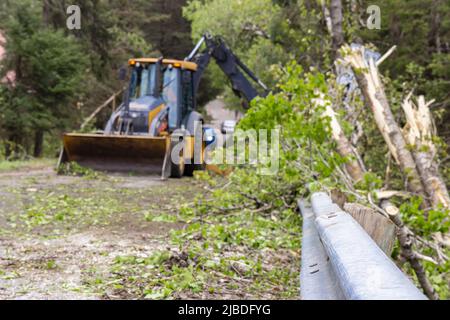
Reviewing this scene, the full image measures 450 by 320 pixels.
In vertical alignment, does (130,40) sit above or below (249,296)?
above

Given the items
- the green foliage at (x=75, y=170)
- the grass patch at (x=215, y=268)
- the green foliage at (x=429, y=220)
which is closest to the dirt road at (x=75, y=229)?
the grass patch at (x=215, y=268)

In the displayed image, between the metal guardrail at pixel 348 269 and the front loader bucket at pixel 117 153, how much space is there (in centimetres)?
939

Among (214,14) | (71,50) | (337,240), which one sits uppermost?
(214,14)

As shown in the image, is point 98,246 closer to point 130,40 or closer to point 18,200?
point 18,200

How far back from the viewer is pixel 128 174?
522 inches

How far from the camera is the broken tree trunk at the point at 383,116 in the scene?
7.38 m

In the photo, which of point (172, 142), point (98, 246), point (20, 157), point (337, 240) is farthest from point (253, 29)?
point (337, 240)

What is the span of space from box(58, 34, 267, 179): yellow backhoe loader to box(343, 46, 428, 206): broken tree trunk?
526cm

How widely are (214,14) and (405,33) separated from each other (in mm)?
18980

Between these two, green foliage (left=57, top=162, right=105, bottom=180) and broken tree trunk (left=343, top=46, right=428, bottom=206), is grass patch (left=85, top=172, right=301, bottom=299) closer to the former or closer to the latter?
broken tree trunk (left=343, top=46, right=428, bottom=206)

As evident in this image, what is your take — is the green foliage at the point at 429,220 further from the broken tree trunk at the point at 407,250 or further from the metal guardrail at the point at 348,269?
the metal guardrail at the point at 348,269

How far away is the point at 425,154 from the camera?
7.59 meters
